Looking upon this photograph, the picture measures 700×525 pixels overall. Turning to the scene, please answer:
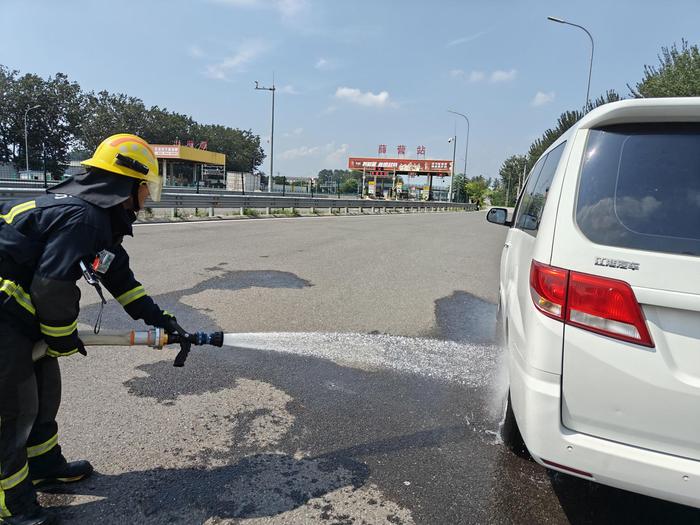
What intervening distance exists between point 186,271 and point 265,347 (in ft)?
12.7

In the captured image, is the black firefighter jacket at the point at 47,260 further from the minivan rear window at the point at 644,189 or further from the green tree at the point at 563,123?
the green tree at the point at 563,123

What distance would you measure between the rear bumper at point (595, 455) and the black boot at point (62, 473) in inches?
89.1

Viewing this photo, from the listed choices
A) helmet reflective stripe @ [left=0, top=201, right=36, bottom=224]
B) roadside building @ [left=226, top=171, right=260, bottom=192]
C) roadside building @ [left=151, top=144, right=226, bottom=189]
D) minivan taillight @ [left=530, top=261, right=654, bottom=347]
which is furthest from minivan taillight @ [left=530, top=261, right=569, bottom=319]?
roadside building @ [left=226, top=171, right=260, bottom=192]

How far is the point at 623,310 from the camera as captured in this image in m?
1.90

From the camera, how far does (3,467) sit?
2.22 metres

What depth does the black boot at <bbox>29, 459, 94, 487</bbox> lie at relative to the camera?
2520 mm

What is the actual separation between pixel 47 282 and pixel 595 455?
233 centimetres

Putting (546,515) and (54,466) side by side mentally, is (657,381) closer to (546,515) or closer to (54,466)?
(546,515)

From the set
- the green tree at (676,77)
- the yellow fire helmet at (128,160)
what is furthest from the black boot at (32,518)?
the green tree at (676,77)

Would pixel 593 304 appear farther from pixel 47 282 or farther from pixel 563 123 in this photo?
pixel 563 123

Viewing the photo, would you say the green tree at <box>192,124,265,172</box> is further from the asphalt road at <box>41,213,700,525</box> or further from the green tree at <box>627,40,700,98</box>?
the asphalt road at <box>41,213,700,525</box>

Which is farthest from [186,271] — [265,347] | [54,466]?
[54,466]

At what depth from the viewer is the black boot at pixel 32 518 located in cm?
221

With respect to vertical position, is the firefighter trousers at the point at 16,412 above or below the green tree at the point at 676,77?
below
